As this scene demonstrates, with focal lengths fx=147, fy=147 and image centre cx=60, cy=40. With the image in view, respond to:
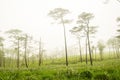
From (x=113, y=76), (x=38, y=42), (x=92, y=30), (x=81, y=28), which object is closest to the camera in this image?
(x=113, y=76)

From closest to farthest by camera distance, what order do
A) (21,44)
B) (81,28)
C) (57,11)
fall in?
(57,11) → (81,28) → (21,44)

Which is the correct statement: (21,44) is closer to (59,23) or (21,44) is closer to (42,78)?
(59,23)

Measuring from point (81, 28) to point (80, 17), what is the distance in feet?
10.6

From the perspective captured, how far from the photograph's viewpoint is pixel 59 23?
41312 mm

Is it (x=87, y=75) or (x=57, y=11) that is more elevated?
(x=57, y=11)

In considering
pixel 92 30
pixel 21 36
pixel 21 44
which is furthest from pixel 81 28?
pixel 21 44

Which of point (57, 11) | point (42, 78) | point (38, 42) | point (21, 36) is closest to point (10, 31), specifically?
point (21, 36)

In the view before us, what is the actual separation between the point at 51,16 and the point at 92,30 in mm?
14569

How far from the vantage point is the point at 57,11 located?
39312mm

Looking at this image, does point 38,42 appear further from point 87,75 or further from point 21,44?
point 87,75

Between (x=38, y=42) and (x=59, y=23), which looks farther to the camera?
(x=38, y=42)

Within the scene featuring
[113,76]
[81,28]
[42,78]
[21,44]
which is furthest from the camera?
[21,44]

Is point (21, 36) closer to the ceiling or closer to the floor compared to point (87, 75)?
closer to the ceiling

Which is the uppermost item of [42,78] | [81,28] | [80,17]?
[80,17]
